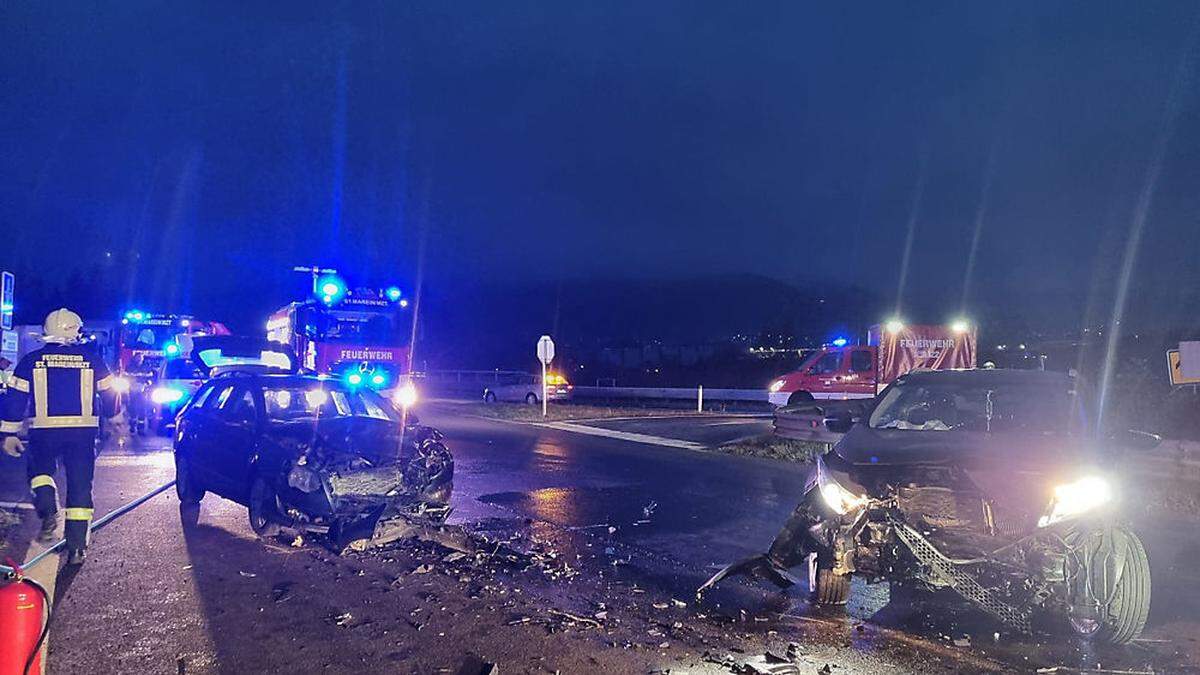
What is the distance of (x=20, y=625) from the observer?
3047 mm

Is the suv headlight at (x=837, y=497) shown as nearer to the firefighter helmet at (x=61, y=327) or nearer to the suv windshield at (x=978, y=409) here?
the suv windshield at (x=978, y=409)

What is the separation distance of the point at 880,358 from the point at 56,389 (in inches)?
737

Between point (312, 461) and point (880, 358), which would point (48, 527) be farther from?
point (880, 358)

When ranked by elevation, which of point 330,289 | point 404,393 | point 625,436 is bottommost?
point 625,436

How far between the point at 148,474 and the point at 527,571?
795 cm

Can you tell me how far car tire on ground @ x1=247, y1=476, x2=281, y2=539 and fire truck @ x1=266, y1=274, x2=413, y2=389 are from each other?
43.7 ft

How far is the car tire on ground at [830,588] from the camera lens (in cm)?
581

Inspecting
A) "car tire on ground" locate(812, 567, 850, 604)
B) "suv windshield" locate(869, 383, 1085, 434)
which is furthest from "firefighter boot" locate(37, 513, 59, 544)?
"suv windshield" locate(869, 383, 1085, 434)

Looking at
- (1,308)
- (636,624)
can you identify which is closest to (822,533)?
(636,624)

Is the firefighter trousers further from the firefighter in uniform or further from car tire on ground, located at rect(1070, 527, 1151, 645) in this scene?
car tire on ground, located at rect(1070, 527, 1151, 645)

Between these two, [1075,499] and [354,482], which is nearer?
[1075,499]

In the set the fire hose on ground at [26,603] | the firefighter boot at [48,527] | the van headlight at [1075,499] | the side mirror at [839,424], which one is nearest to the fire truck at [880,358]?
the side mirror at [839,424]

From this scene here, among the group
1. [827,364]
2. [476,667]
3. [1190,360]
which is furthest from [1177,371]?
[827,364]

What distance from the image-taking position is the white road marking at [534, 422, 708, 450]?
18.3 meters
